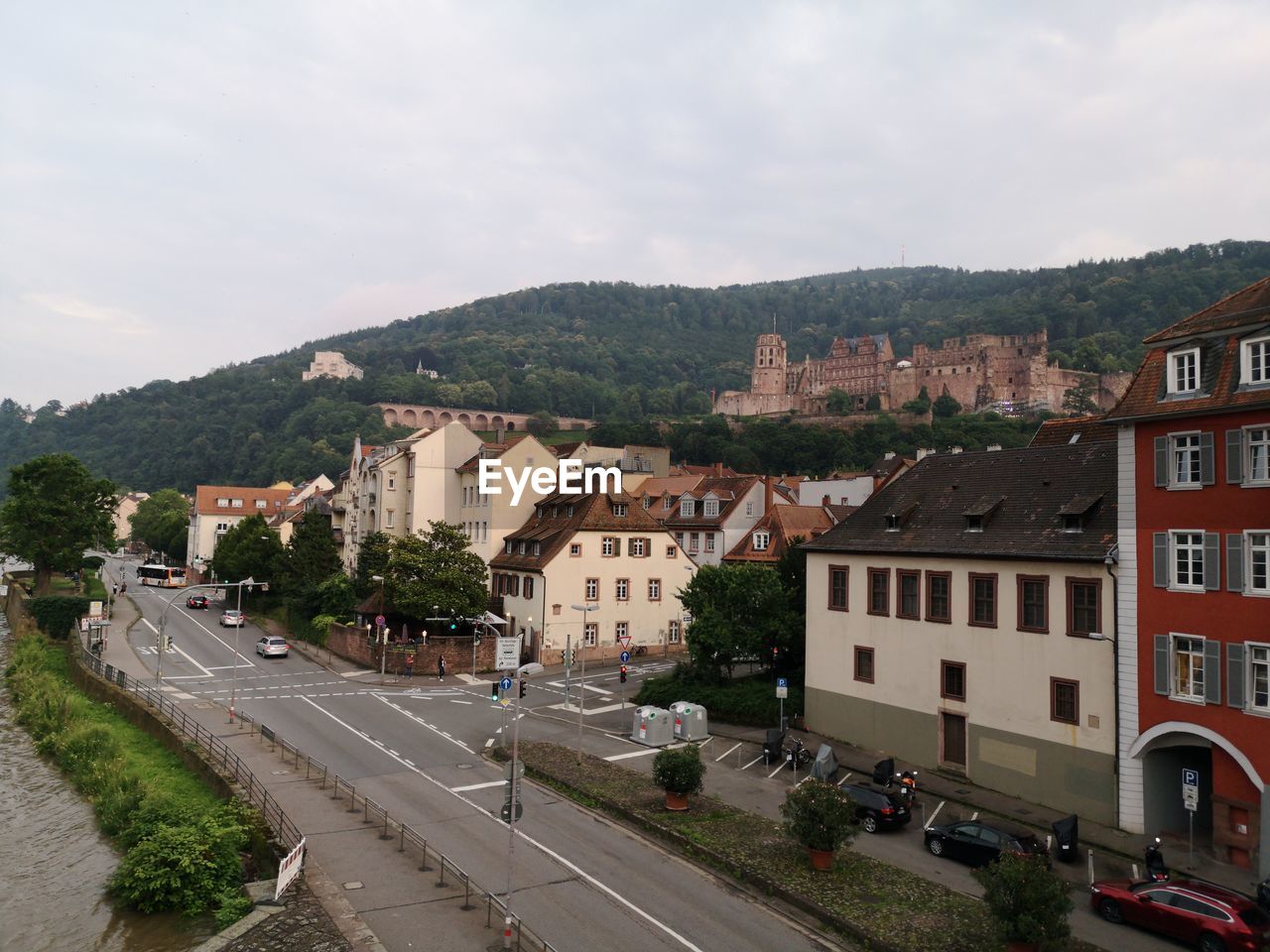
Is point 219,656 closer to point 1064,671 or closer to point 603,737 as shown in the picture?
point 603,737

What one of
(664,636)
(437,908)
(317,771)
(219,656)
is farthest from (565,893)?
(219,656)

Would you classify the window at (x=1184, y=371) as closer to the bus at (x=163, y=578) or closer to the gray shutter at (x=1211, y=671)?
the gray shutter at (x=1211, y=671)

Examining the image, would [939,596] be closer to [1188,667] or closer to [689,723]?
[1188,667]

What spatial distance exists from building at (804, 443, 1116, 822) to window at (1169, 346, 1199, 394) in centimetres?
494

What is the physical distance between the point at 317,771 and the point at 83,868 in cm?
715

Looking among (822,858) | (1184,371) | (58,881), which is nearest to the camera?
(822,858)

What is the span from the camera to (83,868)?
27.6 m

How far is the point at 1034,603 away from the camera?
29.4 m

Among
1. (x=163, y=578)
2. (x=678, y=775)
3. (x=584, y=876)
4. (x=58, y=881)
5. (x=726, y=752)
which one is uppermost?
(x=678, y=775)

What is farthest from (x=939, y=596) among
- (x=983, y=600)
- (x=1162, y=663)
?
(x=1162, y=663)

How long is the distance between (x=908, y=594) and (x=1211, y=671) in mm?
11244

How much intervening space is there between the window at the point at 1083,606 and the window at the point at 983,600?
2794 mm

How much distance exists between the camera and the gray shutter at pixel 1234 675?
23125mm

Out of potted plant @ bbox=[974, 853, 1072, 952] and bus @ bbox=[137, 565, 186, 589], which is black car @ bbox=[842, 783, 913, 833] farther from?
bus @ bbox=[137, 565, 186, 589]
